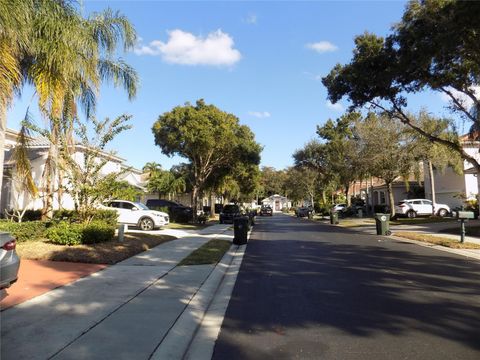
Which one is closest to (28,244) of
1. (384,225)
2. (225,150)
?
(384,225)

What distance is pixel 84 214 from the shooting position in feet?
50.1

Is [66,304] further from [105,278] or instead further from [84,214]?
[84,214]

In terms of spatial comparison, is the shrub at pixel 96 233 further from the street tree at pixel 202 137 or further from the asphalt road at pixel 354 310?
the street tree at pixel 202 137

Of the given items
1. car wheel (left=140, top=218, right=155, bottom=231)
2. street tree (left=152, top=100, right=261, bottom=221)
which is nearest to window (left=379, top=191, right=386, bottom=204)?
street tree (left=152, top=100, right=261, bottom=221)

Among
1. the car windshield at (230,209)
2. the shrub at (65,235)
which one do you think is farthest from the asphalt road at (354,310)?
the car windshield at (230,209)

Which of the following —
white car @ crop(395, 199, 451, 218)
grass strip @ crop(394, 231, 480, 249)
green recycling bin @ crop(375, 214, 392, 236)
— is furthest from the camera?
white car @ crop(395, 199, 451, 218)

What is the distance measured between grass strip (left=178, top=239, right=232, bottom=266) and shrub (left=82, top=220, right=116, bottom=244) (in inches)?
110

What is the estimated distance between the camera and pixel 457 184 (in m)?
41.2

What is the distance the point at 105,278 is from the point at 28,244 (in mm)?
4829

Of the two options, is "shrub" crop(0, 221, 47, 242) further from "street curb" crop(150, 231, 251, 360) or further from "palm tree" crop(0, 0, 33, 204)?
"street curb" crop(150, 231, 251, 360)

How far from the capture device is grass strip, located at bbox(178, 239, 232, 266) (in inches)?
485

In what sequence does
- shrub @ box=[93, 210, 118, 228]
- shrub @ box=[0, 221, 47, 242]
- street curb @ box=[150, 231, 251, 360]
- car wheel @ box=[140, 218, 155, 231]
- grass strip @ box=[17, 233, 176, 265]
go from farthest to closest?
car wheel @ box=[140, 218, 155, 231] → shrub @ box=[93, 210, 118, 228] → shrub @ box=[0, 221, 47, 242] → grass strip @ box=[17, 233, 176, 265] → street curb @ box=[150, 231, 251, 360]

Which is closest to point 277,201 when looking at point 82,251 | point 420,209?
point 420,209

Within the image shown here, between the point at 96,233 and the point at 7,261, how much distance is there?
7.42 meters
